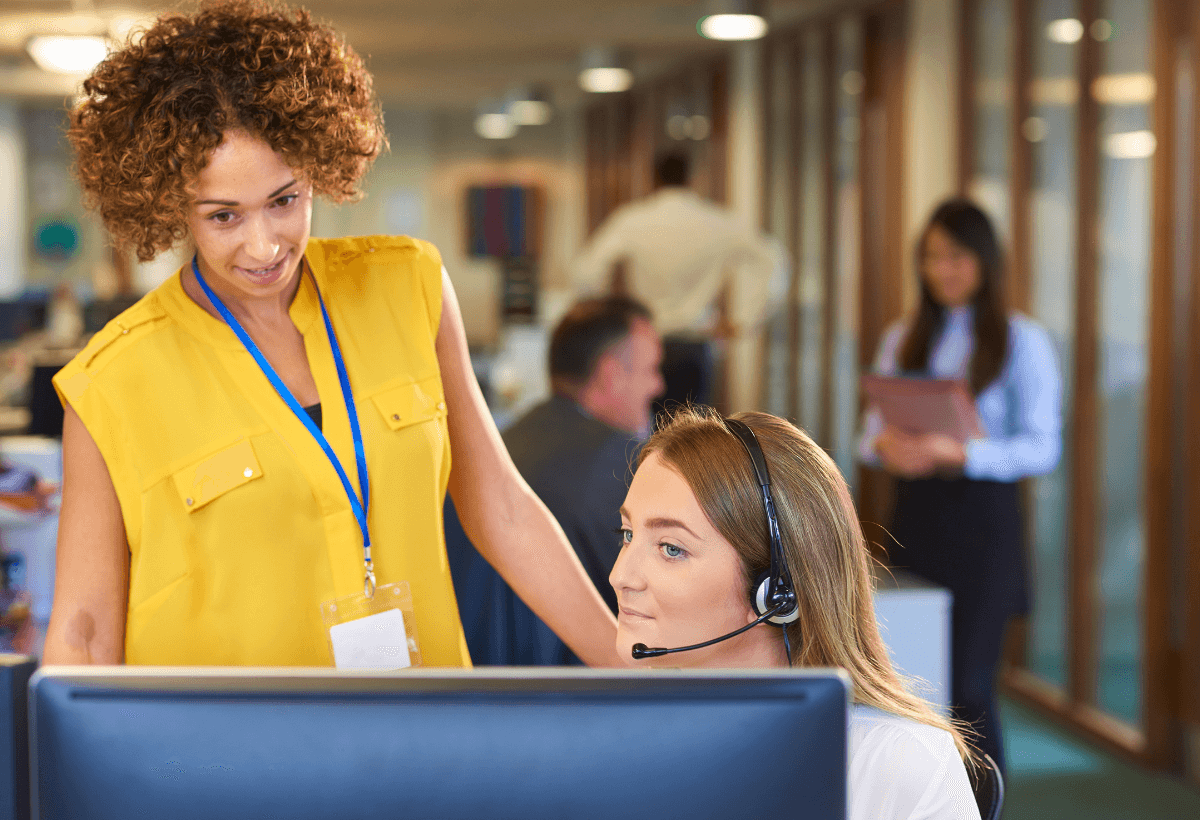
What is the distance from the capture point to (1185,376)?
12.1 feet

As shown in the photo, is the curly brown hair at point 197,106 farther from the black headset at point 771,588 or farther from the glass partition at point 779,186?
the glass partition at point 779,186

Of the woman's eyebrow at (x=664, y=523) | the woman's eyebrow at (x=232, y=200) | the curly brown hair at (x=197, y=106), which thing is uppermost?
the curly brown hair at (x=197, y=106)

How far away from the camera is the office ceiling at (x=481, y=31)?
23.3 ft

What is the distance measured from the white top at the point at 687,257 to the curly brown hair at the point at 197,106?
4.44 m

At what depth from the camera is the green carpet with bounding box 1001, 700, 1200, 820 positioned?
3508 mm

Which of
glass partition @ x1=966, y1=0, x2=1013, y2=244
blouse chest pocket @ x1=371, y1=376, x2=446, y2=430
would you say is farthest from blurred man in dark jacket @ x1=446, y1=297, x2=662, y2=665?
glass partition @ x1=966, y1=0, x2=1013, y2=244

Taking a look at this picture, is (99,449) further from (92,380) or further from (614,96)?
(614,96)

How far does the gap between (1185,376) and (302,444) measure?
3202 millimetres

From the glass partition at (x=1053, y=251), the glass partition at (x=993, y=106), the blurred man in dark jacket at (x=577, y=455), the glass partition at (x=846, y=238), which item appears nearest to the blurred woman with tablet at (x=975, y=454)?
the blurred man in dark jacket at (x=577, y=455)

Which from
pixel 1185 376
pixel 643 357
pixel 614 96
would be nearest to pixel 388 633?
pixel 643 357

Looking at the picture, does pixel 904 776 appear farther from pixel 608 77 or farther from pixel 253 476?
pixel 608 77

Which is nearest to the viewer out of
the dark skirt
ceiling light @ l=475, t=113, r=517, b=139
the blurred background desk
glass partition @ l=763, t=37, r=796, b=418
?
the blurred background desk

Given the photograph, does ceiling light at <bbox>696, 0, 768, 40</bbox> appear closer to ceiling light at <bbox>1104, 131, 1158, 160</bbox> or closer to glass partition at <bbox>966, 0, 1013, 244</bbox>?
glass partition at <bbox>966, 0, 1013, 244</bbox>

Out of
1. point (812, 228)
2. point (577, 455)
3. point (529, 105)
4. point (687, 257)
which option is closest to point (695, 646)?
point (577, 455)
